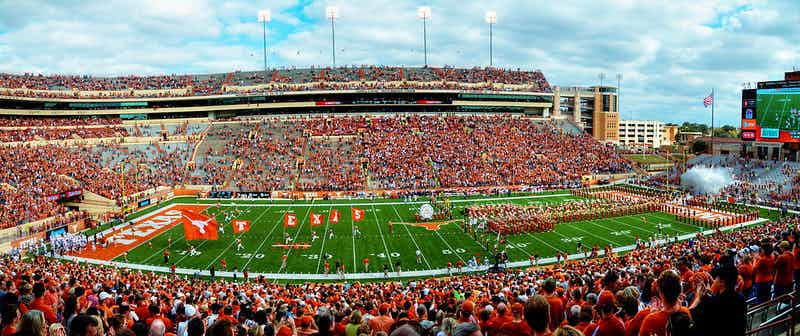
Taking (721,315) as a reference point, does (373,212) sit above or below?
below

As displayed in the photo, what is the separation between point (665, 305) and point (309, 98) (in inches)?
A: 2517

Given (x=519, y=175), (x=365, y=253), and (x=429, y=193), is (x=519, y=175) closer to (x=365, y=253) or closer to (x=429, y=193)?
(x=429, y=193)

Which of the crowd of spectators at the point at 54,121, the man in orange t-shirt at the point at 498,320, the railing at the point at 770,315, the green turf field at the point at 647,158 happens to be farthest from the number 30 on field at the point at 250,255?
the green turf field at the point at 647,158

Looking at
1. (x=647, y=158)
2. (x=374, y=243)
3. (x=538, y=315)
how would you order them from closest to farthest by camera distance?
(x=538, y=315) → (x=374, y=243) → (x=647, y=158)

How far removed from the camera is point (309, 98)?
6600 cm

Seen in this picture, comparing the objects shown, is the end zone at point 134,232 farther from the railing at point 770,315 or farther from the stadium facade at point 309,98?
the stadium facade at point 309,98

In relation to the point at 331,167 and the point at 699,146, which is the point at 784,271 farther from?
the point at 699,146

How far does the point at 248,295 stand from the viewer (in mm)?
13609

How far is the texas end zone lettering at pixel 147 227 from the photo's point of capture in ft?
91.2

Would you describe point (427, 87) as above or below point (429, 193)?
above

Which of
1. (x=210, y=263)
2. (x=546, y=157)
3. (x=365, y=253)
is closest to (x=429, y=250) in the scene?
(x=365, y=253)

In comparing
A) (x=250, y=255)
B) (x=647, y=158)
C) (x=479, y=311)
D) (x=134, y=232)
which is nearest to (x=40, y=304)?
(x=479, y=311)

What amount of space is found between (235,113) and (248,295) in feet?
185

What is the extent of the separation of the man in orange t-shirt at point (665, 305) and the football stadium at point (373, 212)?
0.02m
